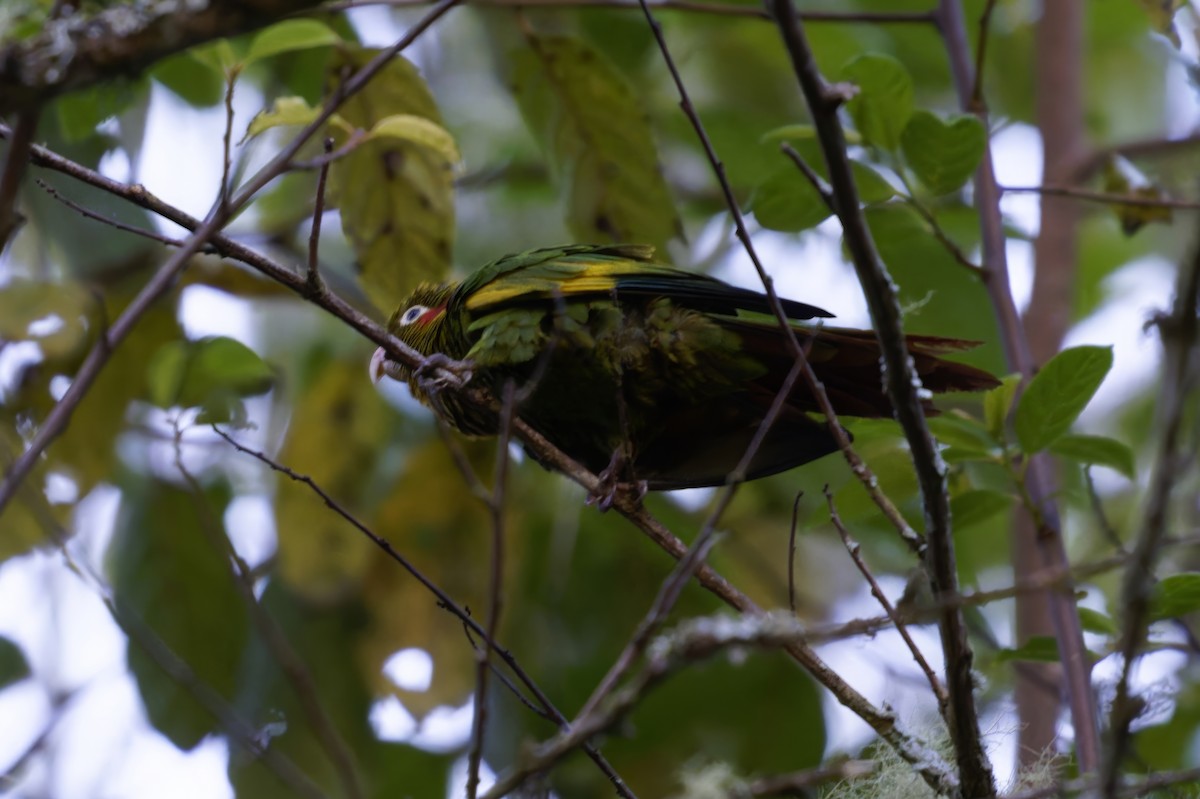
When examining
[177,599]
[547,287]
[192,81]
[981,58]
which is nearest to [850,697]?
[547,287]

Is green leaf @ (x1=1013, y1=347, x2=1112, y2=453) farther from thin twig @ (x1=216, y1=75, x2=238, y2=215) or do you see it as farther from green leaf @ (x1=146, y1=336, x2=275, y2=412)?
green leaf @ (x1=146, y1=336, x2=275, y2=412)

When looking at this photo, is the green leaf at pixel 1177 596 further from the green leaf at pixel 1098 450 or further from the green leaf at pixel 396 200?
the green leaf at pixel 396 200

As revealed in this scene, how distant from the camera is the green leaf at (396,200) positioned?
3615 mm

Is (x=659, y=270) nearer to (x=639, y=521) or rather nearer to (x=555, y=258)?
(x=555, y=258)

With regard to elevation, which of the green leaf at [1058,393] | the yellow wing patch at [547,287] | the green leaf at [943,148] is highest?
the green leaf at [943,148]

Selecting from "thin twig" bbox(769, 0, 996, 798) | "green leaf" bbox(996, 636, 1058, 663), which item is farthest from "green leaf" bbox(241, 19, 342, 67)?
"green leaf" bbox(996, 636, 1058, 663)

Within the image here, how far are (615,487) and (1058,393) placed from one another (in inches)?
42.4

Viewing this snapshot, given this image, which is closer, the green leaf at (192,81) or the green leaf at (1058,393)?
the green leaf at (1058,393)

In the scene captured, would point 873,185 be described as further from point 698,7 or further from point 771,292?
point 698,7

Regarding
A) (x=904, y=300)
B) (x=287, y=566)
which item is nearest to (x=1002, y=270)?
(x=904, y=300)

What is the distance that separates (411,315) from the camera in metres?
3.85

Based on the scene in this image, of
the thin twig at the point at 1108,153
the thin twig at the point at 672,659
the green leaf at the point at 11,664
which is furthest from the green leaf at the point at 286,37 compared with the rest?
the thin twig at the point at 1108,153

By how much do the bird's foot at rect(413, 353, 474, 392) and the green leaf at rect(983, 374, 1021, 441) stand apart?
1.35 meters

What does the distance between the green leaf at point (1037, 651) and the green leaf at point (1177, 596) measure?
244mm
